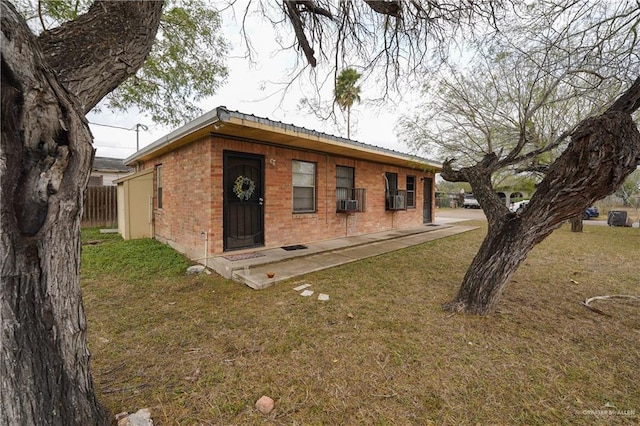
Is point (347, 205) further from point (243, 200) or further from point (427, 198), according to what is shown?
point (427, 198)

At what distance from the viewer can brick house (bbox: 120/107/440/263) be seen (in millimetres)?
5082

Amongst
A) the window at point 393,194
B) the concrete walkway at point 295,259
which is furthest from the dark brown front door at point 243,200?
the window at point 393,194

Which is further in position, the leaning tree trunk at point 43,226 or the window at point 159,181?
the window at point 159,181

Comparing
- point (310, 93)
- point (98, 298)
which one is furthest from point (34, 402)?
point (310, 93)

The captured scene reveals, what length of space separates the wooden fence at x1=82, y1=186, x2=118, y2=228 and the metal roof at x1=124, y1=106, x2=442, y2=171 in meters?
3.77

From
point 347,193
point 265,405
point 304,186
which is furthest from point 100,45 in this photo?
point 347,193

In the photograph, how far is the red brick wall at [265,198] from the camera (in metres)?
5.11

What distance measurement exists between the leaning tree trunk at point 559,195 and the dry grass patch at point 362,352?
390mm

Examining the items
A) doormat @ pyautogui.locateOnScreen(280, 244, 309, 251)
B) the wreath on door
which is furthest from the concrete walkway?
the wreath on door

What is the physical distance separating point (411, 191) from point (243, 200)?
24.0ft

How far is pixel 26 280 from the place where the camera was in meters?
1.21

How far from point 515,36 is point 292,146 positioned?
4.54 m

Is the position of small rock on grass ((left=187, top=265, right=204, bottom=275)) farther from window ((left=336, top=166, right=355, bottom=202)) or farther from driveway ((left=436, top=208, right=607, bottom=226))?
driveway ((left=436, top=208, right=607, bottom=226))

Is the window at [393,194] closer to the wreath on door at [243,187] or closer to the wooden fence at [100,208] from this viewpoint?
the wreath on door at [243,187]
